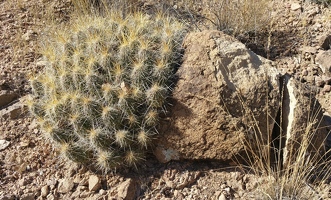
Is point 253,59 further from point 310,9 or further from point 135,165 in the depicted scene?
point 310,9

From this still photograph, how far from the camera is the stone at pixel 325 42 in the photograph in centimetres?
466

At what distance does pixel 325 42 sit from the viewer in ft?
15.4

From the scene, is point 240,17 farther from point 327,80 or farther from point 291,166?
point 291,166

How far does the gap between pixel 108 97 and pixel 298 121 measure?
1.58 meters

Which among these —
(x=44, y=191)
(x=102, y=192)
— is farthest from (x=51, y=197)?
(x=102, y=192)

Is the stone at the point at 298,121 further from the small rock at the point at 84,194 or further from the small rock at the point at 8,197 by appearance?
the small rock at the point at 8,197

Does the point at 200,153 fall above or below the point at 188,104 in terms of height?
below

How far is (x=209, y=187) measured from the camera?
3305 millimetres

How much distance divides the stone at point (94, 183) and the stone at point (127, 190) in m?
0.19

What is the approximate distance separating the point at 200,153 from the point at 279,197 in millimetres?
711

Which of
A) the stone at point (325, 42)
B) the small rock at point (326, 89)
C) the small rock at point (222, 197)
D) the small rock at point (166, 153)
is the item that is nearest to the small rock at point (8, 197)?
the small rock at point (166, 153)

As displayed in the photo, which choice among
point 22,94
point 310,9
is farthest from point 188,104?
point 310,9

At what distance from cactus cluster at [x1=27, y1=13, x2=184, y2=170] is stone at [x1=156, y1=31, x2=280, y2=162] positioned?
0.16 m

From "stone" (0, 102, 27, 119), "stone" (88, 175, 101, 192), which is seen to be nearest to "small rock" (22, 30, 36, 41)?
"stone" (0, 102, 27, 119)
